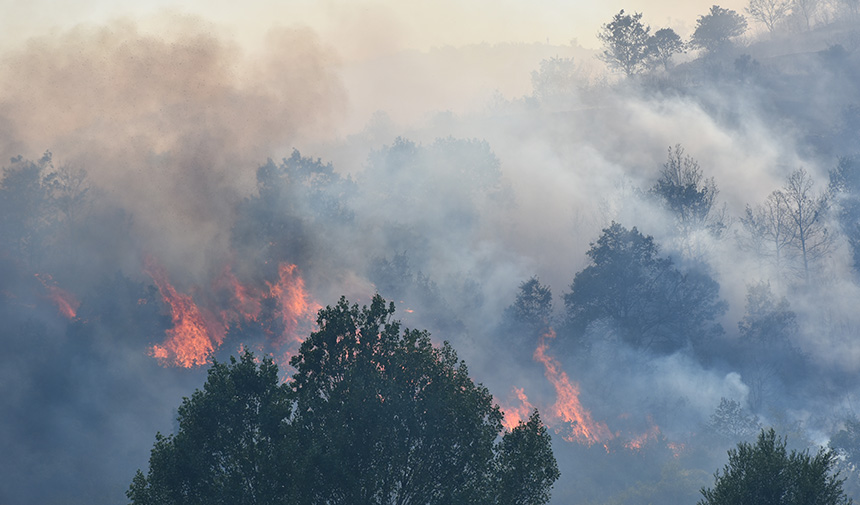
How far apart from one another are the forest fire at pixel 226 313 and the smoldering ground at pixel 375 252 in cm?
98

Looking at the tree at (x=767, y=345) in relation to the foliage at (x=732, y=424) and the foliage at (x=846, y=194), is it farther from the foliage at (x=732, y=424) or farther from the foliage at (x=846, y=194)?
the foliage at (x=846, y=194)

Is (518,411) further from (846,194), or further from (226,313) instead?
(846,194)

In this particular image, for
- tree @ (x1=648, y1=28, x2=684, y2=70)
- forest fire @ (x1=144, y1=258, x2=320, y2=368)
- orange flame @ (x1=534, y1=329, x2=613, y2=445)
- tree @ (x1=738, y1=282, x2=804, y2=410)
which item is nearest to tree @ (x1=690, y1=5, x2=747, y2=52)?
tree @ (x1=648, y1=28, x2=684, y2=70)

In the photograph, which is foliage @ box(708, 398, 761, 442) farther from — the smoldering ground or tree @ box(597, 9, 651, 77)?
tree @ box(597, 9, 651, 77)

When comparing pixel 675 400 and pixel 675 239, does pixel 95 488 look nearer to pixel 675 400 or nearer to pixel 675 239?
pixel 675 400

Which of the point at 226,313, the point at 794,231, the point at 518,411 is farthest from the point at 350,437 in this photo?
the point at 794,231

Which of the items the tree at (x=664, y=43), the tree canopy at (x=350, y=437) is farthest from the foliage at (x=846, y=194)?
the tree canopy at (x=350, y=437)

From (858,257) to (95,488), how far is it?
75.4m

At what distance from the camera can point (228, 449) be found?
27.2m

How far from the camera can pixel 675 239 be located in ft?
260

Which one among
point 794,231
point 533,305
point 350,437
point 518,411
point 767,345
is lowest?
point 350,437

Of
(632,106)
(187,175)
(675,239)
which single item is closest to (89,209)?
(187,175)

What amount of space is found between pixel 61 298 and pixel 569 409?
178 ft

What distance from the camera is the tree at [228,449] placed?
26078 millimetres
